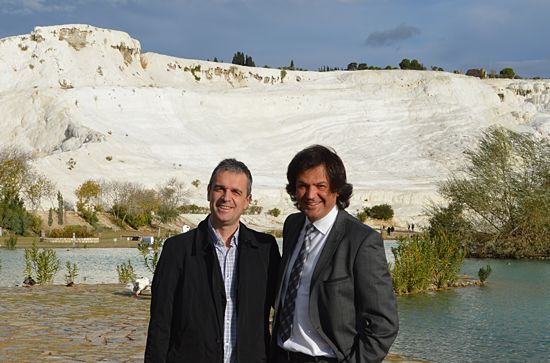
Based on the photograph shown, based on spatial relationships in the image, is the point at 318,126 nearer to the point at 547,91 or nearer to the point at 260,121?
the point at 260,121

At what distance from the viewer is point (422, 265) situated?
1783 centimetres

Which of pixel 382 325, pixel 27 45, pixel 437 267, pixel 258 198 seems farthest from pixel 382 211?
pixel 382 325

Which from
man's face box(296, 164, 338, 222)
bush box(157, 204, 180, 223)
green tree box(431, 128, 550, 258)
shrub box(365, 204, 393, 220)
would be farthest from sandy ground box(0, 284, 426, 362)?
shrub box(365, 204, 393, 220)

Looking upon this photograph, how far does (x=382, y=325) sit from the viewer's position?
3.92 metres

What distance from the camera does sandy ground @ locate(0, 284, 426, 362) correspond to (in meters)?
8.59

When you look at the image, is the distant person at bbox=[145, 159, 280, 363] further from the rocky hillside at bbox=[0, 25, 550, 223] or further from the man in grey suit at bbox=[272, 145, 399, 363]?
the rocky hillside at bbox=[0, 25, 550, 223]

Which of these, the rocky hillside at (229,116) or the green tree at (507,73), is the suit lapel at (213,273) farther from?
the green tree at (507,73)

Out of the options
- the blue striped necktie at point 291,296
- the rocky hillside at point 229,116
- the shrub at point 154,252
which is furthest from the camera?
the rocky hillside at point 229,116

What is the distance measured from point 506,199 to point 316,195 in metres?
26.5

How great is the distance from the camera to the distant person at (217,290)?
163 inches

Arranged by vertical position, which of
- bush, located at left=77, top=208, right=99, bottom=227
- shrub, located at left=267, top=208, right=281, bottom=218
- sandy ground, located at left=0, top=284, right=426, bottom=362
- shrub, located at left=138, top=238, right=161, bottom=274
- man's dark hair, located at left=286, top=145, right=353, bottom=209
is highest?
man's dark hair, located at left=286, top=145, right=353, bottom=209

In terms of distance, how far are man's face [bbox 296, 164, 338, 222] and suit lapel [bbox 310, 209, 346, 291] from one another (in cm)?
11

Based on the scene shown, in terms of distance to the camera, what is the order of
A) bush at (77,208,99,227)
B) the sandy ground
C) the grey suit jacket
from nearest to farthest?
the grey suit jacket
the sandy ground
bush at (77,208,99,227)

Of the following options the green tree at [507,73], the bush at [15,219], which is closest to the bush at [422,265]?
the bush at [15,219]
